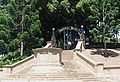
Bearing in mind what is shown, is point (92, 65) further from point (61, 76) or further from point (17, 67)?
point (17, 67)

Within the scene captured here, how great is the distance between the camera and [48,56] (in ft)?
57.8

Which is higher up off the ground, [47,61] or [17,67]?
[47,61]

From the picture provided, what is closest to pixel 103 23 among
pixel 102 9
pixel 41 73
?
pixel 102 9

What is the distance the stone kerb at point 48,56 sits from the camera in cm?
1750

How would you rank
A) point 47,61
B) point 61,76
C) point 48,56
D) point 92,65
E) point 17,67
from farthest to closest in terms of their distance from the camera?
1. point 17,67
2. point 48,56
3. point 47,61
4. point 92,65
5. point 61,76

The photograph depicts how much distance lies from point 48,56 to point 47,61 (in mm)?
361

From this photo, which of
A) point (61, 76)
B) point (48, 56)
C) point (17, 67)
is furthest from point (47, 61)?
point (17, 67)

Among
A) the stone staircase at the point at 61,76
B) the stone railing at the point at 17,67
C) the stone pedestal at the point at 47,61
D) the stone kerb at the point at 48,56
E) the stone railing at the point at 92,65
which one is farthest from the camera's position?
the stone railing at the point at 17,67

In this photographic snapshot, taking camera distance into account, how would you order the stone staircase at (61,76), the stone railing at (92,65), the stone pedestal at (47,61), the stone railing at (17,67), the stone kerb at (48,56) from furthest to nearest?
the stone railing at (17,67)
the stone kerb at (48,56)
the stone pedestal at (47,61)
the stone railing at (92,65)
the stone staircase at (61,76)

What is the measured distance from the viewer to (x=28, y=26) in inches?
1060

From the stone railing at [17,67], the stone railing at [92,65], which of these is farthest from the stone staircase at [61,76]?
the stone railing at [17,67]

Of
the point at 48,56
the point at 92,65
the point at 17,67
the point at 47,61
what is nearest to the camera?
the point at 92,65

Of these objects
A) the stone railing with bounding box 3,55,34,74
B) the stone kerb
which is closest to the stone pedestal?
the stone kerb

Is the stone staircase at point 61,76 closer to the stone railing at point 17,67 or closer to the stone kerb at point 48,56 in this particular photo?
the stone kerb at point 48,56
